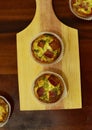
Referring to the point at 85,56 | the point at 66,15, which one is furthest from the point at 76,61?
the point at 66,15

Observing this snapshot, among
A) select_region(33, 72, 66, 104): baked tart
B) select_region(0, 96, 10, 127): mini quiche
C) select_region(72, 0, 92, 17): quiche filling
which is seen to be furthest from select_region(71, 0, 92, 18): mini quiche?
select_region(0, 96, 10, 127): mini quiche

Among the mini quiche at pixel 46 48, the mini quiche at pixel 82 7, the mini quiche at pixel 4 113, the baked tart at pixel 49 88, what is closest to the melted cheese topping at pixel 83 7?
the mini quiche at pixel 82 7

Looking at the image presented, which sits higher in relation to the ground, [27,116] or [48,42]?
[48,42]

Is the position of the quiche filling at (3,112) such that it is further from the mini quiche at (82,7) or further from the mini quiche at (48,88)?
the mini quiche at (82,7)

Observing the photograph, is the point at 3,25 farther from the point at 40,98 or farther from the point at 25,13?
the point at 40,98

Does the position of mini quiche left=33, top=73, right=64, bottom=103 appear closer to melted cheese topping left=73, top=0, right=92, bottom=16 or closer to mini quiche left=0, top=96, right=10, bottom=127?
mini quiche left=0, top=96, right=10, bottom=127

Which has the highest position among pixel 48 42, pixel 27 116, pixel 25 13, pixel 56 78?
pixel 25 13
